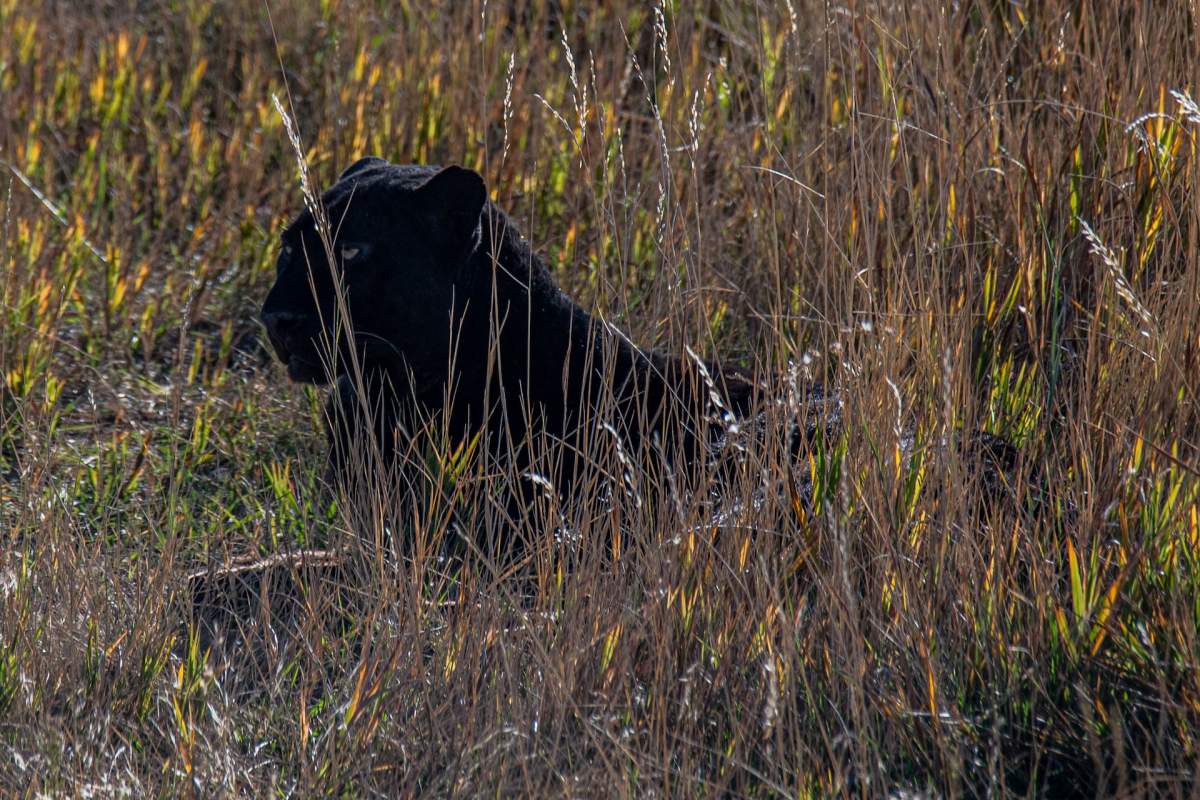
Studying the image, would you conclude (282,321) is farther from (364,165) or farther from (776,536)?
(776,536)

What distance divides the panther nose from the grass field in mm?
233

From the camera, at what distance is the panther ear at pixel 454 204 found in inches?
128

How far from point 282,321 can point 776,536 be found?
4.14 ft

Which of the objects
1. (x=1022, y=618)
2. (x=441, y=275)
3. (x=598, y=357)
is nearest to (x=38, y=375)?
(x=441, y=275)

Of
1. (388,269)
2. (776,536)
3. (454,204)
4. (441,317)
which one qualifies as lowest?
(776,536)

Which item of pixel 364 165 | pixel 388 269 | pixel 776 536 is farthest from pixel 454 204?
pixel 776 536

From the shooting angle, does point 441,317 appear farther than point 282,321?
Yes

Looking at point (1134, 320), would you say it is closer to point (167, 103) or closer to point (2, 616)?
point (2, 616)

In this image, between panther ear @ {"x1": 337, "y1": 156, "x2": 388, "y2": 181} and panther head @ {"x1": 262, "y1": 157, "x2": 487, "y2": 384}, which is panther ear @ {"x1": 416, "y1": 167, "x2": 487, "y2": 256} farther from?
panther ear @ {"x1": 337, "y1": 156, "x2": 388, "y2": 181}

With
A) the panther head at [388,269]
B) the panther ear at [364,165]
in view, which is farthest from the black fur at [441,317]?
the panther ear at [364,165]

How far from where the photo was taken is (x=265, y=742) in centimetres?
237

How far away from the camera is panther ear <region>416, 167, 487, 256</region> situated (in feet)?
10.6

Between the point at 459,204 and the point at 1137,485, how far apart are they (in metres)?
1.64

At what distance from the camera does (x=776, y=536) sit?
2703 millimetres
